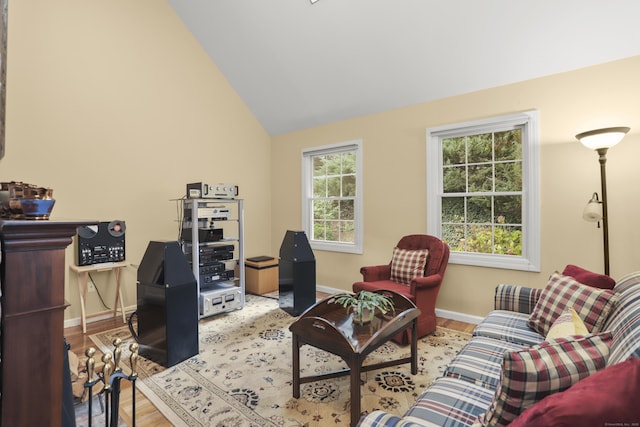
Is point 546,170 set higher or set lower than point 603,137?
lower

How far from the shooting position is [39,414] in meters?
0.94

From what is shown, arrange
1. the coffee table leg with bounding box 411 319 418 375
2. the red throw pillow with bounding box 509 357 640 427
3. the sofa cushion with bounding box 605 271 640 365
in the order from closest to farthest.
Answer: the red throw pillow with bounding box 509 357 640 427 → the sofa cushion with bounding box 605 271 640 365 → the coffee table leg with bounding box 411 319 418 375

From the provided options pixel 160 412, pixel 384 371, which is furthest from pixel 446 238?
pixel 160 412

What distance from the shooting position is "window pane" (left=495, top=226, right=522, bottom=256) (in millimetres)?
3352

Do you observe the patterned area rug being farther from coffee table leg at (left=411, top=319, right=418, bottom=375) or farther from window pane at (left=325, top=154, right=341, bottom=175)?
window pane at (left=325, top=154, right=341, bottom=175)

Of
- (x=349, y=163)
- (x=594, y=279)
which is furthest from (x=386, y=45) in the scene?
(x=594, y=279)

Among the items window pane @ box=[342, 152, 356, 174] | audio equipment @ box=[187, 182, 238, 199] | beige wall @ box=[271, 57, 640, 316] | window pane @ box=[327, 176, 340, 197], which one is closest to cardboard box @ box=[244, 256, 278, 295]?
beige wall @ box=[271, 57, 640, 316]

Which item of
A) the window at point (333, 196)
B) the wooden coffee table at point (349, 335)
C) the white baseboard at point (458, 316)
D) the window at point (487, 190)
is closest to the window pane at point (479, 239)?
the window at point (487, 190)

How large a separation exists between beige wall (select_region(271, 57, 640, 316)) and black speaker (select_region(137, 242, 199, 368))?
94.4 inches

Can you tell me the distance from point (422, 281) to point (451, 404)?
1654 millimetres

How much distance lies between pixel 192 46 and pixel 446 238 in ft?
13.7

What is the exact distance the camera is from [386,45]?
11.3 ft

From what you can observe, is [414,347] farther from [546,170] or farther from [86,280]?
[86,280]

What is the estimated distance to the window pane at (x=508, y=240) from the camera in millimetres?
3352
